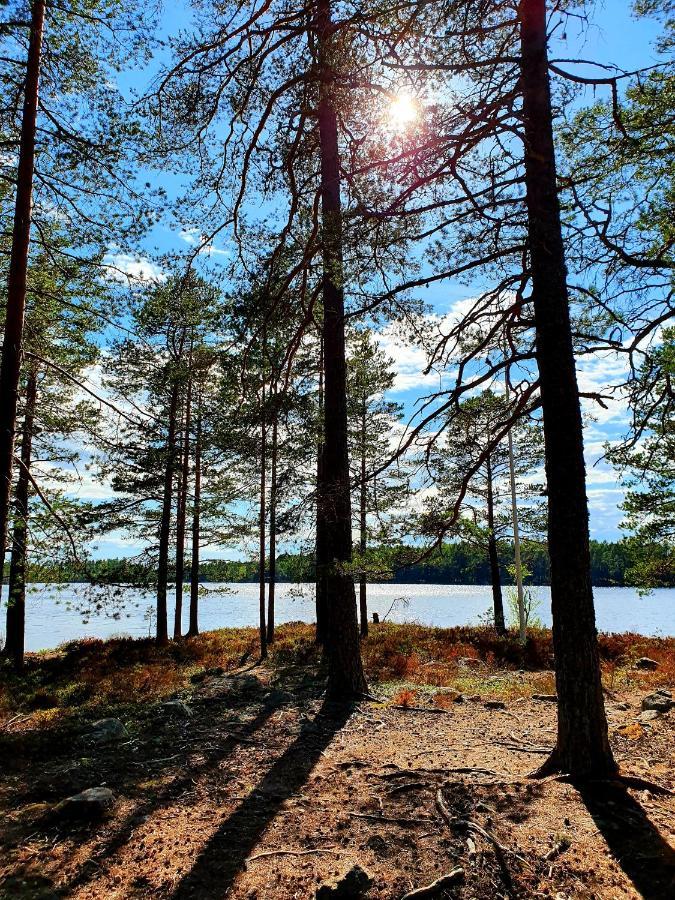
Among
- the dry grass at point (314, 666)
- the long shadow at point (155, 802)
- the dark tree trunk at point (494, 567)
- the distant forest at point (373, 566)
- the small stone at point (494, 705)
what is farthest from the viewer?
the dark tree trunk at point (494, 567)

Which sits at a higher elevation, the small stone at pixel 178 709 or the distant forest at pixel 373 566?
the distant forest at pixel 373 566

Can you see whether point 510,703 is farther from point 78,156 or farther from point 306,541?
point 78,156

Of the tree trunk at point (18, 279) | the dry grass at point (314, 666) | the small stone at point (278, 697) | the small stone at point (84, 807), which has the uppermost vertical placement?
the tree trunk at point (18, 279)

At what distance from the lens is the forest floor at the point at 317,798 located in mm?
3541

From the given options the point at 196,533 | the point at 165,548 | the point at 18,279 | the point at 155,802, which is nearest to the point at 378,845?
the point at 155,802

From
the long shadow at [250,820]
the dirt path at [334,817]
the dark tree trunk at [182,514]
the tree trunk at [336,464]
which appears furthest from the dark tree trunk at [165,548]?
the long shadow at [250,820]

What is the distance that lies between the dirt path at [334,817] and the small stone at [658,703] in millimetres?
319

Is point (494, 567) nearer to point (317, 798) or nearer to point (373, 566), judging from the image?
point (373, 566)

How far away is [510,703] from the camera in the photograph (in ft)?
30.2

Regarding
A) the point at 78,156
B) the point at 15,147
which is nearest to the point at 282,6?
the point at 78,156

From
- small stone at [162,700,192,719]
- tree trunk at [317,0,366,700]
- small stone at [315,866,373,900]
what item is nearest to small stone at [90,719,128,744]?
small stone at [162,700,192,719]

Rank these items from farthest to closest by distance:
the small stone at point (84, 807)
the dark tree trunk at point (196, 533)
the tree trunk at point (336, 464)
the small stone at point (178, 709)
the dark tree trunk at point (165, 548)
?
the dark tree trunk at point (196, 533)
the dark tree trunk at point (165, 548)
the tree trunk at point (336, 464)
the small stone at point (178, 709)
the small stone at point (84, 807)

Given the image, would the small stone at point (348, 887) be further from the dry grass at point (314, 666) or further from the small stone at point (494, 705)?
the small stone at point (494, 705)

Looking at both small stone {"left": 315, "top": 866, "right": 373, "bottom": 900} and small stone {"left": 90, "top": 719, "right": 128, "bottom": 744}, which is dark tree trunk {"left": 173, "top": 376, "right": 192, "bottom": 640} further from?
small stone {"left": 315, "top": 866, "right": 373, "bottom": 900}
